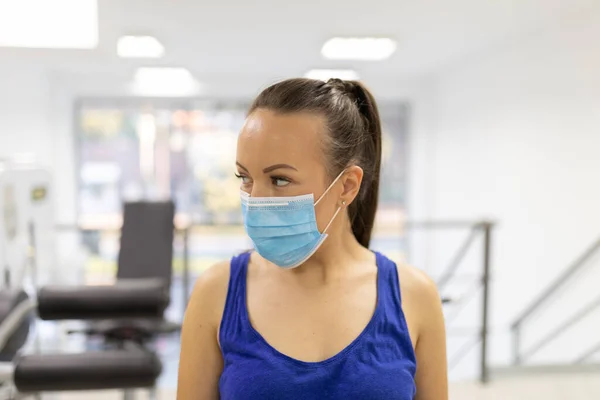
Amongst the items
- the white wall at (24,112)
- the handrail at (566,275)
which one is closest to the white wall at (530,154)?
the handrail at (566,275)

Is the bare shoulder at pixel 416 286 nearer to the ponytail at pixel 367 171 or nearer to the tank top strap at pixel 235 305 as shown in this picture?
the ponytail at pixel 367 171

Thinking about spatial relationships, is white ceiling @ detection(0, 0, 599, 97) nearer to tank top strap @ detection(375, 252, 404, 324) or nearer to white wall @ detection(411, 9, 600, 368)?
white wall @ detection(411, 9, 600, 368)

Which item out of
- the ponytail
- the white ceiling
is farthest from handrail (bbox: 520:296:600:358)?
the ponytail

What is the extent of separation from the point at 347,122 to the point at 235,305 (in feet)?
1.36

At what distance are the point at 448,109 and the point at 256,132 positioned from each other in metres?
6.61

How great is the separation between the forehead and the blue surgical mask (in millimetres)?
80

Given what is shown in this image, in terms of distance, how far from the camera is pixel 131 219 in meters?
2.88

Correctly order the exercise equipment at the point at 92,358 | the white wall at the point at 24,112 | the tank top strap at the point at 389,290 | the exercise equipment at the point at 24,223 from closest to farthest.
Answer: the tank top strap at the point at 389,290 < the exercise equipment at the point at 92,358 < the exercise equipment at the point at 24,223 < the white wall at the point at 24,112

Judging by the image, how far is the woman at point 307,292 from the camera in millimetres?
971

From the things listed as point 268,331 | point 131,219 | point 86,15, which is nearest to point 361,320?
point 268,331

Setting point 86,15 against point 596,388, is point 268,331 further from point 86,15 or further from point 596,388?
point 596,388

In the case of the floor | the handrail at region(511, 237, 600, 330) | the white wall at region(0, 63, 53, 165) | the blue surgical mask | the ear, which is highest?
the white wall at region(0, 63, 53, 165)

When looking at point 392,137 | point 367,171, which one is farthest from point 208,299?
point 392,137

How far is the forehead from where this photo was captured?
0.97 metres
